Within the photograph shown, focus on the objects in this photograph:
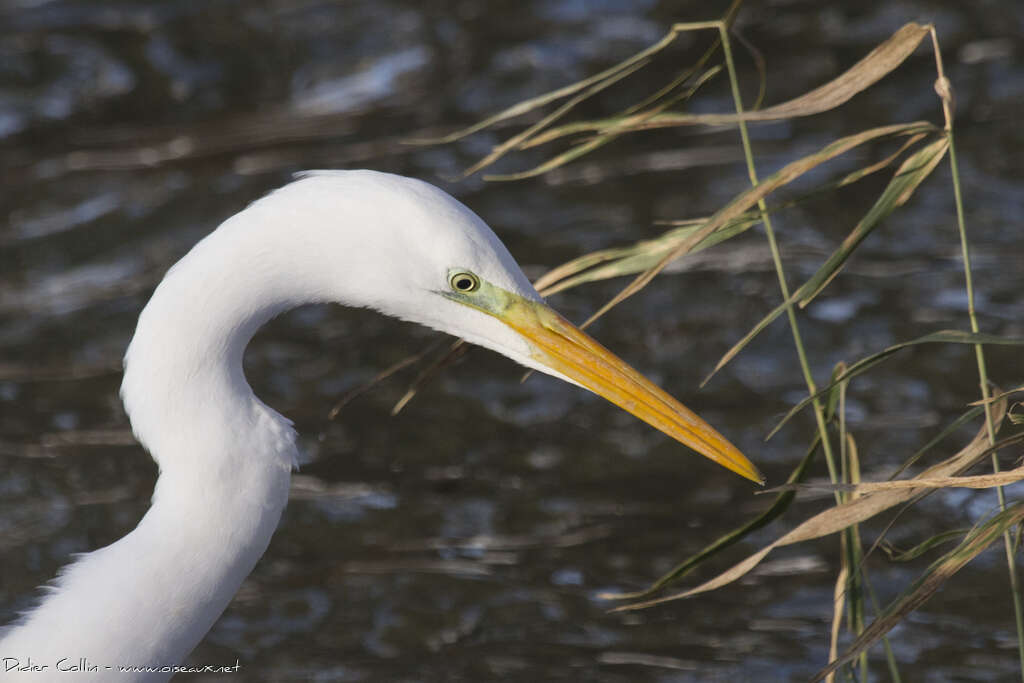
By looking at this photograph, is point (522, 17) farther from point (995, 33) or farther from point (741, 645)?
point (741, 645)

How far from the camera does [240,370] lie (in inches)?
90.8

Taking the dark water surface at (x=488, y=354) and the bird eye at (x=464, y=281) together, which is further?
the dark water surface at (x=488, y=354)

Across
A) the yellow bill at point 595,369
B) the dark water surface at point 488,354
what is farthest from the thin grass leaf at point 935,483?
the dark water surface at point 488,354

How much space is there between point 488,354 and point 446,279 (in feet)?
9.54

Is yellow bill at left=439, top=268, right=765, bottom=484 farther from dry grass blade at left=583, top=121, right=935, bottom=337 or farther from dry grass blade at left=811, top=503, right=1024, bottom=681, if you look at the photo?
dry grass blade at left=811, top=503, right=1024, bottom=681

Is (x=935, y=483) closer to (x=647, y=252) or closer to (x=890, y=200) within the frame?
(x=890, y=200)

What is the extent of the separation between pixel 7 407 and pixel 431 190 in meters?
3.32

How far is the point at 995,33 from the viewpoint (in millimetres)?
6648

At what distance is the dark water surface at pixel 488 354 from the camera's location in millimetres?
3889

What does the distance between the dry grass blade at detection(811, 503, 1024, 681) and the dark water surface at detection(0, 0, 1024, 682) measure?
1.50 meters

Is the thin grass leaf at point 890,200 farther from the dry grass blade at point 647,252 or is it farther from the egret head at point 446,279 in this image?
the egret head at point 446,279

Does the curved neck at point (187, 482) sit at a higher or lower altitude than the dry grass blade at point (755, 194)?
lower

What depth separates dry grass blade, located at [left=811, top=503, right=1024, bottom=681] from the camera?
210cm


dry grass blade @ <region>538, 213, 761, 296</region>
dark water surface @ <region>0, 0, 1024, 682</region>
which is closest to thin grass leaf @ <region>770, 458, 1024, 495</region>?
dry grass blade @ <region>538, 213, 761, 296</region>
